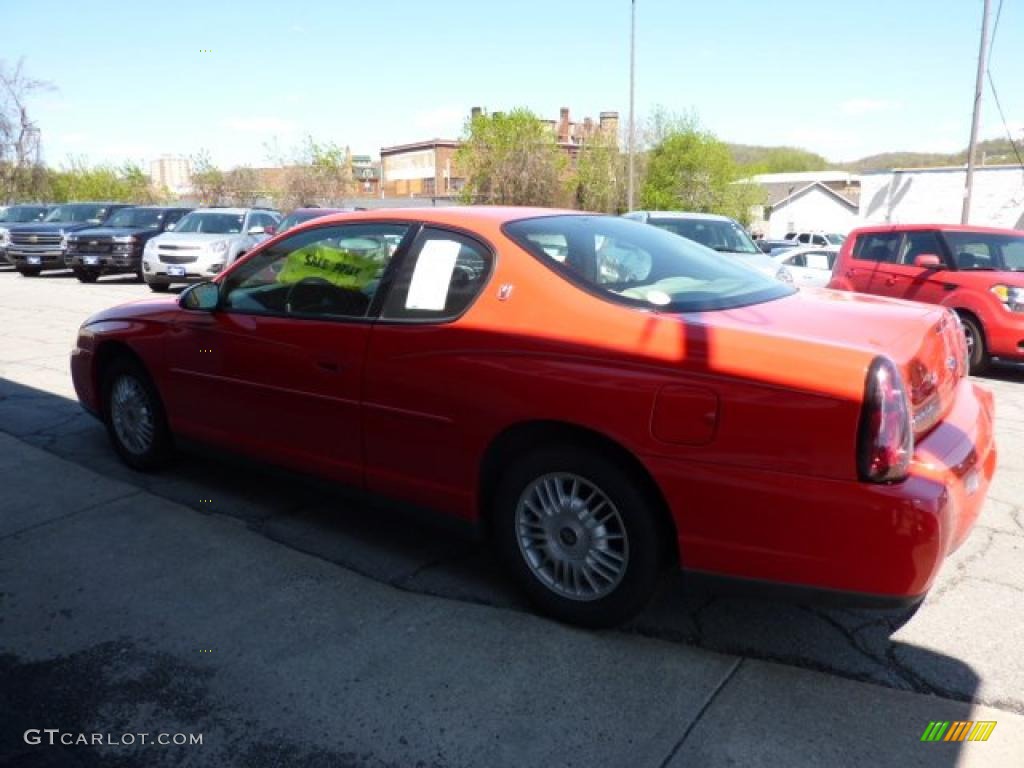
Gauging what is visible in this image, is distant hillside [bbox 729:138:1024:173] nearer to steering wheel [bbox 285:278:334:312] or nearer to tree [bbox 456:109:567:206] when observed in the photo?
tree [bbox 456:109:567:206]

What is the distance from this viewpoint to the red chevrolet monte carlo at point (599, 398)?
8.38 ft

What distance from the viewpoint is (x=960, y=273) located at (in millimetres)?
8711

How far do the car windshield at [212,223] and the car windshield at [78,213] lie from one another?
6299 millimetres

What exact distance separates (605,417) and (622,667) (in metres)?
0.88

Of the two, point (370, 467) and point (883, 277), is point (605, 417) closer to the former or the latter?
point (370, 467)

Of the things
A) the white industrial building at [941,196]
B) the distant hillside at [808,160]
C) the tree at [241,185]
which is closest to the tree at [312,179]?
the tree at [241,185]

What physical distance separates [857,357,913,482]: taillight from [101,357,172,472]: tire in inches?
147

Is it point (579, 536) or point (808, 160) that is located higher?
point (808, 160)

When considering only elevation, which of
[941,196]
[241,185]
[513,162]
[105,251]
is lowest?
[105,251]

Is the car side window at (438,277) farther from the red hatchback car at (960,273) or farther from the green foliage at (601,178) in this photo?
the green foliage at (601,178)

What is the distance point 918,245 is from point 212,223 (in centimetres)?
1321

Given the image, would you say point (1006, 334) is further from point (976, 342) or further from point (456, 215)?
point (456, 215)

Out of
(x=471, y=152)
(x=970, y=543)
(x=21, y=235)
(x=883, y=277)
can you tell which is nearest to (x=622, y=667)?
(x=970, y=543)

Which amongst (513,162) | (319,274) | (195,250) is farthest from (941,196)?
(319,274)
